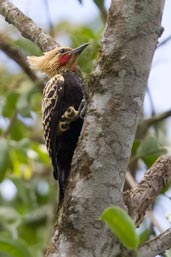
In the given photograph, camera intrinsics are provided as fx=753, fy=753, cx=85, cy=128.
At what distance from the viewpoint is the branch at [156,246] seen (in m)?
2.67

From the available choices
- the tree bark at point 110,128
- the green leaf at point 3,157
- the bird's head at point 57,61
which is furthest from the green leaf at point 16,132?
the tree bark at point 110,128

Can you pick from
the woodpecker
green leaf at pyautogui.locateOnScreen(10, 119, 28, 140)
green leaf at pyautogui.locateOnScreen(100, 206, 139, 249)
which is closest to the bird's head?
the woodpecker

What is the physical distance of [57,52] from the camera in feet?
13.6

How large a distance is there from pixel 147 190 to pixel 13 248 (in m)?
0.76

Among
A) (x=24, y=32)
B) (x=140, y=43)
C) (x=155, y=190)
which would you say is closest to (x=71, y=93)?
(x=24, y=32)

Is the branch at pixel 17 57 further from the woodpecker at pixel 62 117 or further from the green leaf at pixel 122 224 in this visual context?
the green leaf at pixel 122 224

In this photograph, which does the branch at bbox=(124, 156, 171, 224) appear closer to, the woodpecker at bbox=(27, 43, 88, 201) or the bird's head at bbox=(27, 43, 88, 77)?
the woodpecker at bbox=(27, 43, 88, 201)

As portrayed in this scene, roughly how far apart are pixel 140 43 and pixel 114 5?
18 cm

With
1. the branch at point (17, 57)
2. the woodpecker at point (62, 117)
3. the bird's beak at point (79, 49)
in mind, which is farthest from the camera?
the branch at point (17, 57)

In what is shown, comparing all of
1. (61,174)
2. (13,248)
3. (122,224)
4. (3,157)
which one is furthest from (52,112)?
(122,224)

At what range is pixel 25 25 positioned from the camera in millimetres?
3662

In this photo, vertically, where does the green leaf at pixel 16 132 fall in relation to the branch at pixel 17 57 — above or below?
below

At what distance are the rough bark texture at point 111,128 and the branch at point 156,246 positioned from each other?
0.36 feet

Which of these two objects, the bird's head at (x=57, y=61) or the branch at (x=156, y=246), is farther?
the bird's head at (x=57, y=61)
